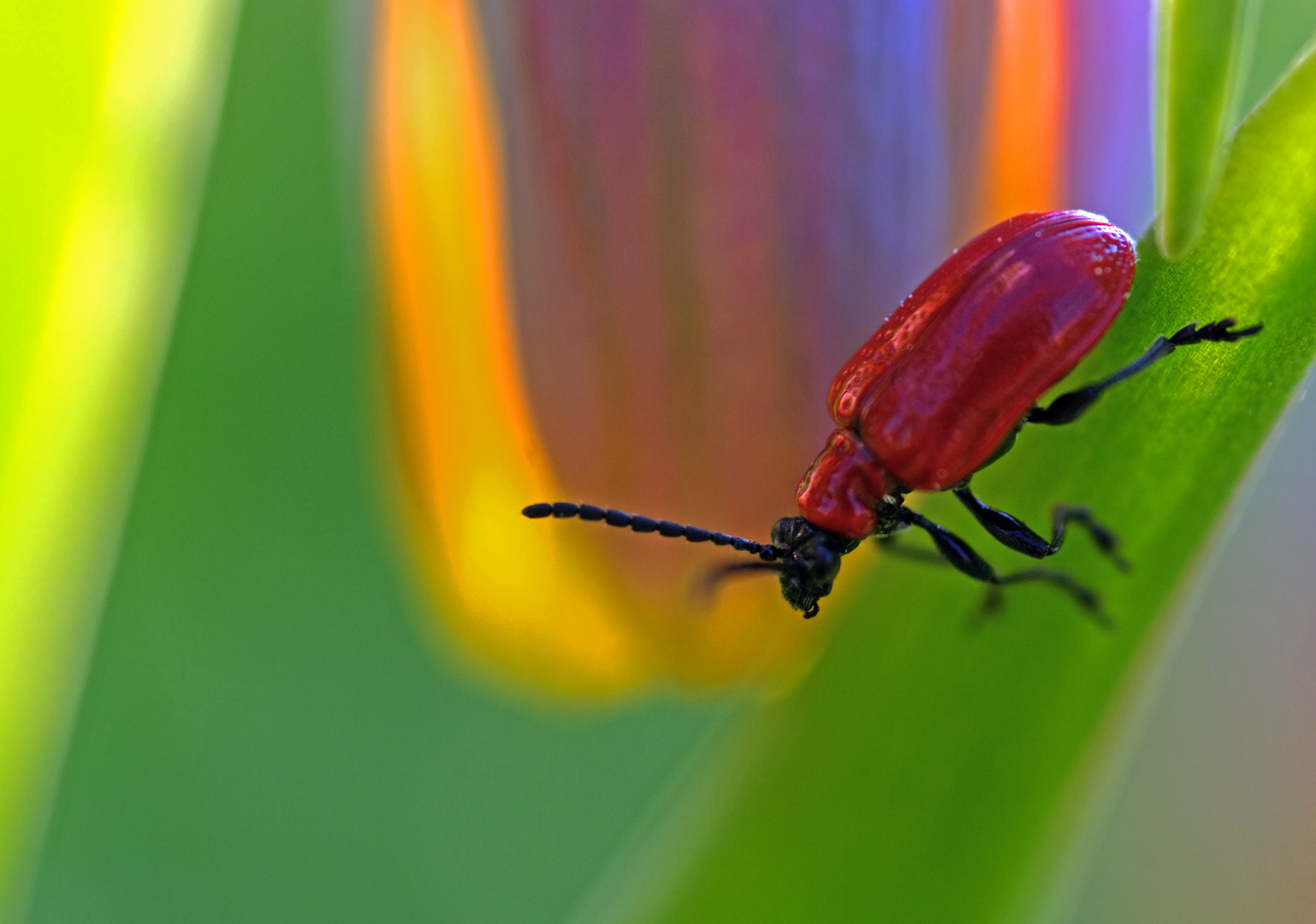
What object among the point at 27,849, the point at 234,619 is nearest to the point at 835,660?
the point at 27,849

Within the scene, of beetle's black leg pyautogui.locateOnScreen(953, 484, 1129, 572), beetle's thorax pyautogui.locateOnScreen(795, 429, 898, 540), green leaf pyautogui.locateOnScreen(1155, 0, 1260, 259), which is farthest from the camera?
beetle's thorax pyautogui.locateOnScreen(795, 429, 898, 540)

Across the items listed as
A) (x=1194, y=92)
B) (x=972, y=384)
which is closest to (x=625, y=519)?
(x=972, y=384)

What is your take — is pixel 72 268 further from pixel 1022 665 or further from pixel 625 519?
pixel 1022 665

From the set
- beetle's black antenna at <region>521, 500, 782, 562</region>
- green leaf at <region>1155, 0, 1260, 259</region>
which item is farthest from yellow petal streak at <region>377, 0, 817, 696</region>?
green leaf at <region>1155, 0, 1260, 259</region>

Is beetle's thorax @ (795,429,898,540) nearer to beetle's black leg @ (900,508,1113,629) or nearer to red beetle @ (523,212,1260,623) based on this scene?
red beetle @ (523,212,1260,623)

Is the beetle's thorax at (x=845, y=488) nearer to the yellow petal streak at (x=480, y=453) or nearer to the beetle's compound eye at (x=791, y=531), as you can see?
the beetle's compound eye at (x=791, y=531)

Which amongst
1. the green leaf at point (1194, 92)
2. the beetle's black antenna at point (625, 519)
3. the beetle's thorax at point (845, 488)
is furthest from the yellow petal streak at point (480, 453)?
→ the green leaf at point (1194, 92)
